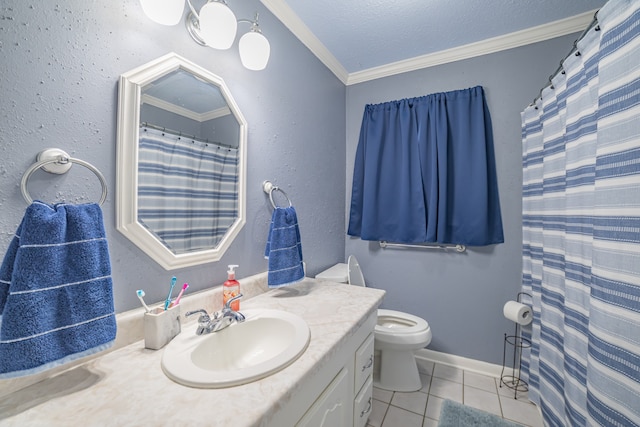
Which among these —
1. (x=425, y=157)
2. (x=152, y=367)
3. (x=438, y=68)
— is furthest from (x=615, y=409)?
(x=438, y=68)

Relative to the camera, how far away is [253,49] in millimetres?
1168

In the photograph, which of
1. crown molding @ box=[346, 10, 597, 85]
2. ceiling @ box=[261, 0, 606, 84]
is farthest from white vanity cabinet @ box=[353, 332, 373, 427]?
crown molding @ box=[346, 10, 597, 85]

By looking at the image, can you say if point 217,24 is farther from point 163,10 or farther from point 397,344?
point 397,344

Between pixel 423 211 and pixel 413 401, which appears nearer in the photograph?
pixel 413 401

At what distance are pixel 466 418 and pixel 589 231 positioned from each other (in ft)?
3.89

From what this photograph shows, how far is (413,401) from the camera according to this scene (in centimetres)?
163

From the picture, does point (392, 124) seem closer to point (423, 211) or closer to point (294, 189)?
point (423, 211)

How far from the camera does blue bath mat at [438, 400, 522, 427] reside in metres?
1.43

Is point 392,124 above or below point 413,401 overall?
above

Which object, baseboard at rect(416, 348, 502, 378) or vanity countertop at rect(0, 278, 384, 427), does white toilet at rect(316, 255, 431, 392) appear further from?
vanity countertop at rect(0, 278, 384, 427)

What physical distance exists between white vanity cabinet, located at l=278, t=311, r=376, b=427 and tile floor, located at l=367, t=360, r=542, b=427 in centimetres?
36

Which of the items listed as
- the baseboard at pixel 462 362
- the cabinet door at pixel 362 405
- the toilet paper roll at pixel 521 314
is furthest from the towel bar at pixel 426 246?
the cabinet door at pixel 362 405

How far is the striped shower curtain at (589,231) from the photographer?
29.3 inches

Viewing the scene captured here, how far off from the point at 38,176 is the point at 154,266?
403mm
